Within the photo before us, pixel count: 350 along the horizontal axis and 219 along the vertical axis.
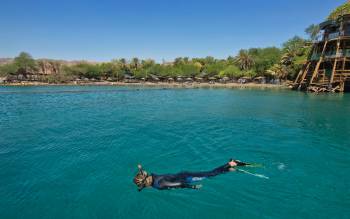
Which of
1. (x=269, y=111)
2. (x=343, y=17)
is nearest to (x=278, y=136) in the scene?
(x=269, y=111)

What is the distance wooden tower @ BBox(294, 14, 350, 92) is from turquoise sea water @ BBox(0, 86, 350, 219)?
1038 inches

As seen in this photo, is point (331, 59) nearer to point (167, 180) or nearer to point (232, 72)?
point (232, 72)

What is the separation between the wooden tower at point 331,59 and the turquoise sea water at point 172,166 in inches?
1038

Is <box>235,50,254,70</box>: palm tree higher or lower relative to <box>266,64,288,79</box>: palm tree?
higher

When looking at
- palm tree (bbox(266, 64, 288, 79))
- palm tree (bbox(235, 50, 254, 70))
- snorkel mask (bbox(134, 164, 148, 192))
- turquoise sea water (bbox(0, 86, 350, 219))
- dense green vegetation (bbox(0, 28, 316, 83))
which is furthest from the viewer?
palm tree (bbox(235, 50, 254, 70))

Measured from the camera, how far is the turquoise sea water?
7020mm

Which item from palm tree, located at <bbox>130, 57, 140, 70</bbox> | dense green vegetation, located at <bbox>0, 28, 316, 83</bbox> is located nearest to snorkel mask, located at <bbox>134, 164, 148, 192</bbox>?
dense green vegetation, located at <bbox>0, 28, 316, 83</bbox>

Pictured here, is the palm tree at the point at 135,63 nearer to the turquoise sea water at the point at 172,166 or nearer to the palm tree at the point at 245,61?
the palm tree at the point at 245,61

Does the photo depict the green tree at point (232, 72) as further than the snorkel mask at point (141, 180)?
Yes

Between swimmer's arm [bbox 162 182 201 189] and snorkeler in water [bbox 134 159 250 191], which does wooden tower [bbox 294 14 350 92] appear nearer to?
snorkeler in water [bbox 134 159 250 191]

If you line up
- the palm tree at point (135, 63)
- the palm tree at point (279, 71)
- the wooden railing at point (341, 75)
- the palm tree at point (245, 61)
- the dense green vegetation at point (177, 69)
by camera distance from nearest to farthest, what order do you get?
the wooden railing at point (341, 75), the palm tree at point (279, 71), the dense green vegetation at point (177, 69), the palm tree at point (245, 61), the palm tree at point (135, 63)

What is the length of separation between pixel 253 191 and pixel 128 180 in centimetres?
444

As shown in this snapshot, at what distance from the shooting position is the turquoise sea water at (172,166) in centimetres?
702

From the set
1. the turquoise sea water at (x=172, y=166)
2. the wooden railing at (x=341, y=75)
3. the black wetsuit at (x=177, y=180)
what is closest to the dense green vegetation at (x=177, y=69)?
the wooden railing at (x=341, y=75)
